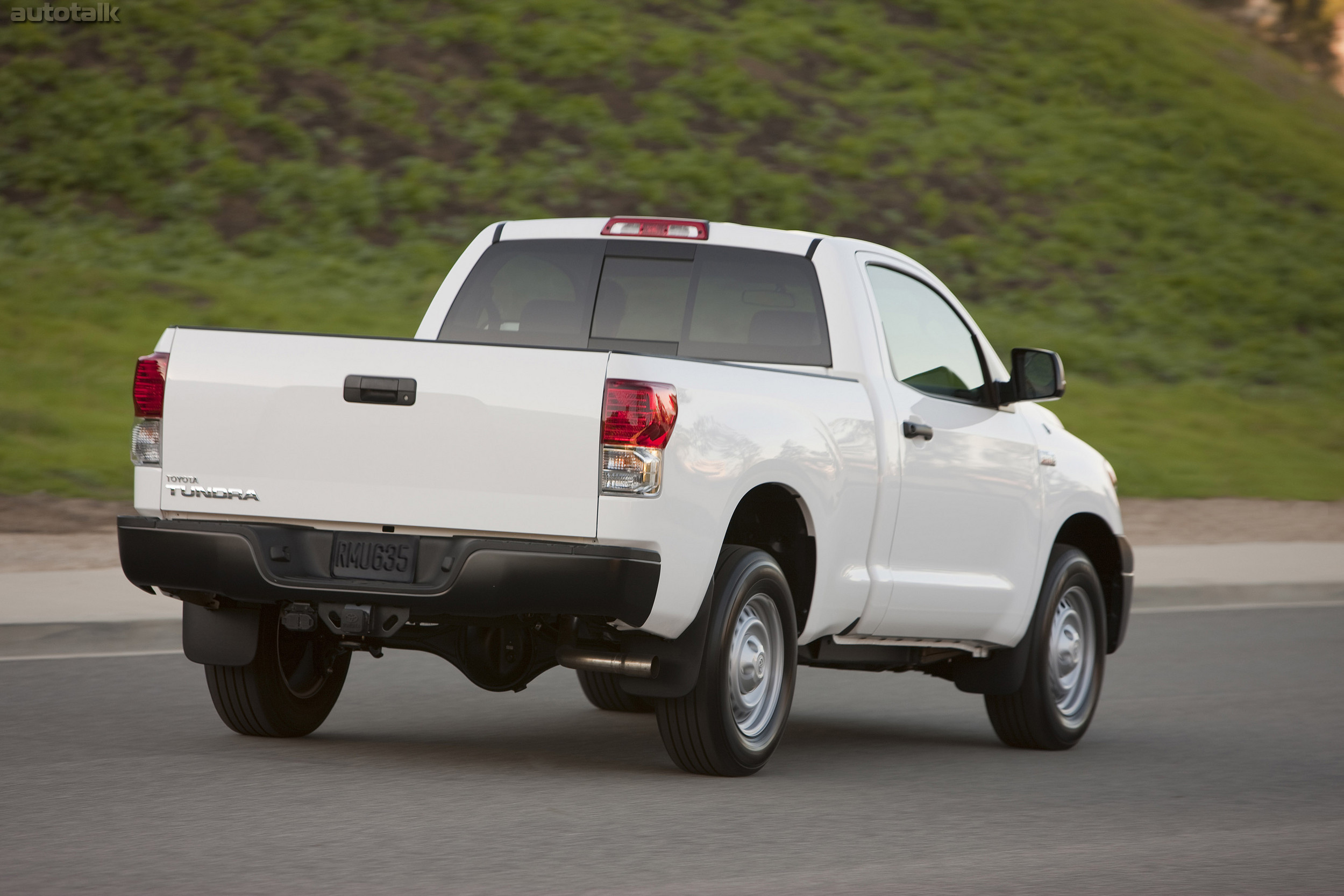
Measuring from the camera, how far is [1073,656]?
945 cm

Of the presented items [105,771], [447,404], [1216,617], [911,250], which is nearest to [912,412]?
[447,404]

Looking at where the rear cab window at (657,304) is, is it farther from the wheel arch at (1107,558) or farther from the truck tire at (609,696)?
the wheel arch at (1107,558)

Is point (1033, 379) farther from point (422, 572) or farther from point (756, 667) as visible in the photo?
point (422, 572)

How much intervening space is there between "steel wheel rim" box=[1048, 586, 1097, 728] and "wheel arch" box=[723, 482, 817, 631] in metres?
1.79

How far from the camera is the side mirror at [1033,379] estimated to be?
871 centimetres

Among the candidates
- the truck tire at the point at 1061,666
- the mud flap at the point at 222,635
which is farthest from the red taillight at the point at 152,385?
the truck tire at the point at 1061,666

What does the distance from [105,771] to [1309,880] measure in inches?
165

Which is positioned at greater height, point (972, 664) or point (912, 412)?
point (912, 412)

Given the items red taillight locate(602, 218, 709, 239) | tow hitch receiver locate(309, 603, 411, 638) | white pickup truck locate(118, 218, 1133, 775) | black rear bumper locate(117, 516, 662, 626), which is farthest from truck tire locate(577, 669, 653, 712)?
black rear bumper locate(117, 516, 662, 626)

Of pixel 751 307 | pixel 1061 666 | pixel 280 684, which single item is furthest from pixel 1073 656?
pixel 280 684

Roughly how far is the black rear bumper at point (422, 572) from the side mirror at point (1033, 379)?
102 inches

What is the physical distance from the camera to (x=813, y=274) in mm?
8273

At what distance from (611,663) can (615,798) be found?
0.48 metres

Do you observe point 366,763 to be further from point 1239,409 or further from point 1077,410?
point 1239,409
